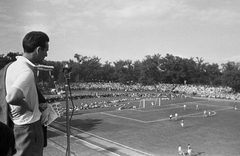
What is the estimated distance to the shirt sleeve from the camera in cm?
221

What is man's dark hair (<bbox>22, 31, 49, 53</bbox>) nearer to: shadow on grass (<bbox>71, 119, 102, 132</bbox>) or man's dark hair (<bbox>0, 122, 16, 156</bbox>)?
man's dark hair (<bbox>0, 122, 16, 156</bbox>)

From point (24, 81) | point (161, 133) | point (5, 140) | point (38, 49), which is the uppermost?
point (38, 49)

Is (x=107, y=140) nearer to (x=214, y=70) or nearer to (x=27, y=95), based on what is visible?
(x=27, y=95)

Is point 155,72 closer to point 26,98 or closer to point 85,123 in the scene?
point 85,123

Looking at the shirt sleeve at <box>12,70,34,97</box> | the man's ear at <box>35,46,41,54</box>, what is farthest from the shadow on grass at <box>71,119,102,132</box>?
the shirt sleeve at <box>12,70,34,97</box>

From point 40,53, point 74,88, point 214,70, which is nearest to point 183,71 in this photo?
point 214,70

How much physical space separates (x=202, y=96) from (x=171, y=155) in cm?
3950

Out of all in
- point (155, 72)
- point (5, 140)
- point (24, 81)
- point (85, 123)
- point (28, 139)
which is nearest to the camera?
point (5, 140)

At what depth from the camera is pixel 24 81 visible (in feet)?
7.34

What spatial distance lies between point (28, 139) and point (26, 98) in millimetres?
442

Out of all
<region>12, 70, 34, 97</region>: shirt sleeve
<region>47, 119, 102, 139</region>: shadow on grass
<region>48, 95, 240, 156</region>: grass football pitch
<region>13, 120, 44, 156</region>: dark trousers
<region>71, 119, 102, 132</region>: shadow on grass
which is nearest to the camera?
<region>12, 70, 34, 97</region>: shirt sleeve

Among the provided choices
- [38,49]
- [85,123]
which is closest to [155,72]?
[85,123]

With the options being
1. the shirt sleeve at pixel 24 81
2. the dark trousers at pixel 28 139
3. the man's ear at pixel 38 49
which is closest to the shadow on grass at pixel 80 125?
the dark trousers at pixel 28 139

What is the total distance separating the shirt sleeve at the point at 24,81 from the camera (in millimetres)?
2205
